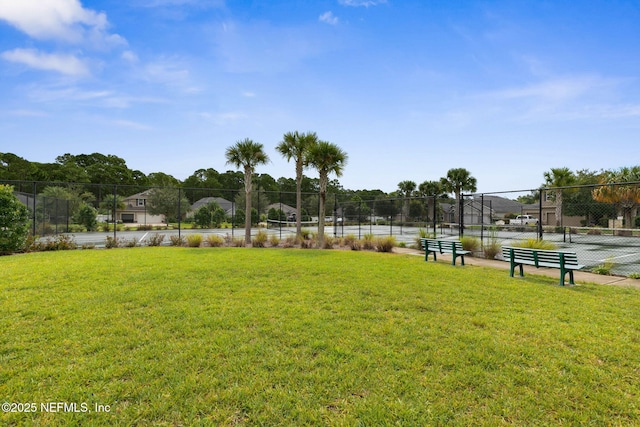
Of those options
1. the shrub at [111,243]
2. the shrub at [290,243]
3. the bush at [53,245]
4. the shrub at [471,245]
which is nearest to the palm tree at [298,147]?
the shrub at [290,243]

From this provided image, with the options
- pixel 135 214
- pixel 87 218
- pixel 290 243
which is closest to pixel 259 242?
pixel 290 243

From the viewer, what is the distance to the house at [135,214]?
157 feet

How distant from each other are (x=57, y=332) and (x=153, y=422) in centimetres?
252

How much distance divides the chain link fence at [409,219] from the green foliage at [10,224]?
7.96 ft

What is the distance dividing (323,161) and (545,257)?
9.88 meters

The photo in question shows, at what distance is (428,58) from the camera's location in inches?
437

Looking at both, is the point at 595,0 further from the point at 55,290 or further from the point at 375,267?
the point at 55,290

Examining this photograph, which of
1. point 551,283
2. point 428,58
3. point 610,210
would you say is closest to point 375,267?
point 551,283

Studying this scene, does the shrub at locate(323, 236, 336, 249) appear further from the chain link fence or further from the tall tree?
the tall tree

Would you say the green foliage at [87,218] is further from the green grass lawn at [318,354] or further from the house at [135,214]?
the green grass lawn at [318,354]

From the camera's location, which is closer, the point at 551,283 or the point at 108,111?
the point at 551,283

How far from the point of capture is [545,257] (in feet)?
24.3

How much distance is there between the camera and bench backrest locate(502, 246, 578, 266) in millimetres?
6906

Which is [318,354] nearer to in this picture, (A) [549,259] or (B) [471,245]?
(A) [549,259]
